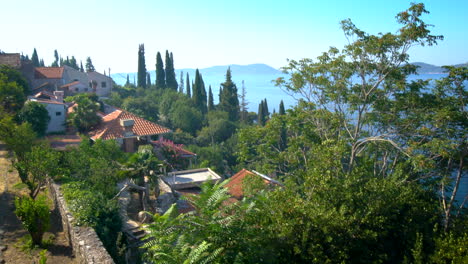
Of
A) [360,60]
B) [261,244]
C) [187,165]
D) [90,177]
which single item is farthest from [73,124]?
[261,244]

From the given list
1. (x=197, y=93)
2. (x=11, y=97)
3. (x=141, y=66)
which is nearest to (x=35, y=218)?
(x=11, y=97)

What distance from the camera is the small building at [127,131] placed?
23.0 meters

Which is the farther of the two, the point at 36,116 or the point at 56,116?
the point at 56,116

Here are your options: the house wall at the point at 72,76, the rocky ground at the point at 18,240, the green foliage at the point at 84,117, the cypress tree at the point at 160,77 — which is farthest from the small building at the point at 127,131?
the cypress tree at the point at 160,77

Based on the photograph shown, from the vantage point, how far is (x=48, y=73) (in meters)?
41.8

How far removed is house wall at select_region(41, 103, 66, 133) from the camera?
83.7ft

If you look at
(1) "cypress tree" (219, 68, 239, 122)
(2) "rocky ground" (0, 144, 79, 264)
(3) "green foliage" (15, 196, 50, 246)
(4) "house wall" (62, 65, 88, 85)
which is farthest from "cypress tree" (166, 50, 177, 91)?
(3) "green foliage" (15, 196, 50, 246)

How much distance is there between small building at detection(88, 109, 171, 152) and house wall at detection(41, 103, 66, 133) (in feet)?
10.3

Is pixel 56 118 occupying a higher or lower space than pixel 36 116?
lower

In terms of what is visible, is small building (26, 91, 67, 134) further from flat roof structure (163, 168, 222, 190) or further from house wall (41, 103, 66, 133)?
flat roof structure (163, 168, 222, 190)

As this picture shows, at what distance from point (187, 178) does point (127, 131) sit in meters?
6.40

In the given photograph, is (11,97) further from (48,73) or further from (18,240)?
(48,73)

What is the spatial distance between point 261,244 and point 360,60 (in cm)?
800

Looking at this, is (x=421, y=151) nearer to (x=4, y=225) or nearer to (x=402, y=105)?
(x=402, y=105)
